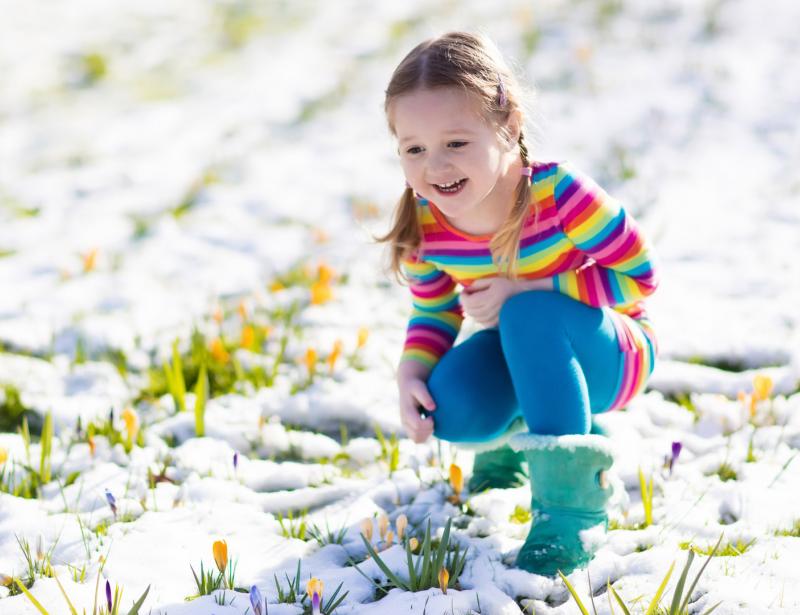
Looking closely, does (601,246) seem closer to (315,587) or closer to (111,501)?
(315,587)

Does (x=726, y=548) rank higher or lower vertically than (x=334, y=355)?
lower

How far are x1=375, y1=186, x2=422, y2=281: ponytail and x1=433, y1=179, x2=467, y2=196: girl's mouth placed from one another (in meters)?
0.26

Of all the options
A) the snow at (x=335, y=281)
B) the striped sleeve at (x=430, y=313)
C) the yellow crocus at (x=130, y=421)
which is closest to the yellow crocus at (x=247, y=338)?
the snow at (x=335, y=281)

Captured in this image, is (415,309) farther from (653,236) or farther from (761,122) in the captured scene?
(761,122)

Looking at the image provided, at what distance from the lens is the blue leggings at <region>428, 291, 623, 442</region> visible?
92.6 inches

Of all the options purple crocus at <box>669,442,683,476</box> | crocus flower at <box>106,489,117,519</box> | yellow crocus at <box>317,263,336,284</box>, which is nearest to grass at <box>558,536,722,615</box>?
purple crocus at <box>669,442,683,476</box>

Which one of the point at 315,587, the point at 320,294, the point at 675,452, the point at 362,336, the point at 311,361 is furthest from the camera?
the point at 320,294

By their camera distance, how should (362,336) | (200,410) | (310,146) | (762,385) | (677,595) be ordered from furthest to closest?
(310,146) < (362,336) < (200,410) < (762,385) < (677,595)

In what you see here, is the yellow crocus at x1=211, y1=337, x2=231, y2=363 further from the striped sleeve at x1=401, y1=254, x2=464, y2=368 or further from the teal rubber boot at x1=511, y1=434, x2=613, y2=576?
the teal rubber boot at x1=511, y1=434, x2=613, y2=576

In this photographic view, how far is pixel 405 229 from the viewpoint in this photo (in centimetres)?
268

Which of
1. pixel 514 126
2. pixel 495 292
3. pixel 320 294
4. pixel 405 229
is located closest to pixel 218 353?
pixel 320 294

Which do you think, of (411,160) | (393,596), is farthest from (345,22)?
(393,596)

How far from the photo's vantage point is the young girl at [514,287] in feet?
7.60

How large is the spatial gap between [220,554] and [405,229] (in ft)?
3.51
